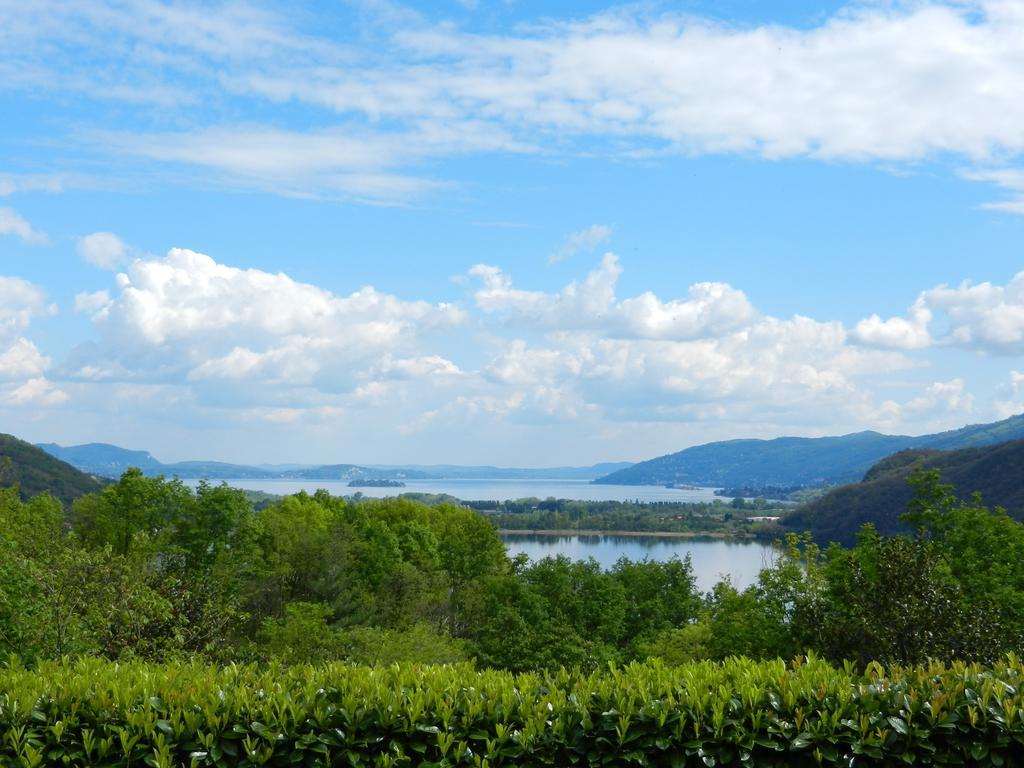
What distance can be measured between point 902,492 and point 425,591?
69084 mm

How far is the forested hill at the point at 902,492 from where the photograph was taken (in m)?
90.9

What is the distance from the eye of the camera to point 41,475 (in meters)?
100

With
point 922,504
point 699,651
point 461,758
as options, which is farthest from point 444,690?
point 699,651

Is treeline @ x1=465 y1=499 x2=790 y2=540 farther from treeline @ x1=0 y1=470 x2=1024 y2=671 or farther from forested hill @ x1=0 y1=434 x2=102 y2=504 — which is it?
treeline @ x1=0 y1=470 x2=1024 y2=671

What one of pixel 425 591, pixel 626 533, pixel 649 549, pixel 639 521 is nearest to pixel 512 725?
pixel 425 591

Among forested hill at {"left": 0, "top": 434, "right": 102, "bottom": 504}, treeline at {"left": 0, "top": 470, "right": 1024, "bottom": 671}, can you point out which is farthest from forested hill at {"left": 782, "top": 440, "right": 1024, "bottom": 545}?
forested hill at {"left": 0, "top": 434, "right": 102, "bottom": 504}

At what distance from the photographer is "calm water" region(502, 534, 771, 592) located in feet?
371

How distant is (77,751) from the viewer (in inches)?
273

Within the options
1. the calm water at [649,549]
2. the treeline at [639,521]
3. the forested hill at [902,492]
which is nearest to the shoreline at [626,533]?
the treeline at [639,521]

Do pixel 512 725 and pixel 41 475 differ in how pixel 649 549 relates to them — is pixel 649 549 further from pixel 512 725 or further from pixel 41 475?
pixel 512 725

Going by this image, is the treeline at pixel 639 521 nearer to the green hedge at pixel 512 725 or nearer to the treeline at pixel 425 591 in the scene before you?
the treeline at pixel 425 591

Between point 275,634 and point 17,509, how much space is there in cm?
1240

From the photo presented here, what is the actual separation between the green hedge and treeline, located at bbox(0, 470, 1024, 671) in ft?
5.19

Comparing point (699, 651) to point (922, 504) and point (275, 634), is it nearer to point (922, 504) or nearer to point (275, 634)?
point (922, 504)
